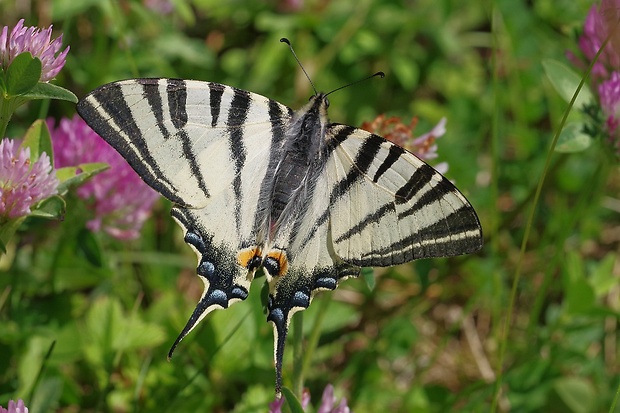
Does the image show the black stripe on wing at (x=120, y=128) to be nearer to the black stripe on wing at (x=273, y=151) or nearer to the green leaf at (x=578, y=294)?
the black stripe on wing at (x=273, y=151)

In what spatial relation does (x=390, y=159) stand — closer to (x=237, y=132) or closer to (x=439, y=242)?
(x=439, y=242)

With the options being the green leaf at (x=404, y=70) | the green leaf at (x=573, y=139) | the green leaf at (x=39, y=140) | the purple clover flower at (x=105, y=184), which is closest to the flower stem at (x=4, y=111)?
the green leaf at (x=39, y=140)

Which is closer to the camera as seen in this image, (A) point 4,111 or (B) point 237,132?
(A) point 4,111

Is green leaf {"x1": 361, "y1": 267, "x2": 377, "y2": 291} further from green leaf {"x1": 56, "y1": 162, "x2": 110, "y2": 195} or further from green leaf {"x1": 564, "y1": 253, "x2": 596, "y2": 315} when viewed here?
green leaf {"x1": 564, "y1": 253, "x2": 596, "y2": 315}

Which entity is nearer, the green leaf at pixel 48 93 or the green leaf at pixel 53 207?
the green leaf at pixel 48 93

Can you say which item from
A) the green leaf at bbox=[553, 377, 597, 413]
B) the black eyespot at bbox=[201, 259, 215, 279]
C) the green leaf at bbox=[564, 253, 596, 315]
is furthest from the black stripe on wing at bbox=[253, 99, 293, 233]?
the green leaf at bbox=[553, 377, 597, 413]

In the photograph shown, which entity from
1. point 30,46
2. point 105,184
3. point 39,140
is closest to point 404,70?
point 105,184

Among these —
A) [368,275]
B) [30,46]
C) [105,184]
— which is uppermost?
[30,46]
